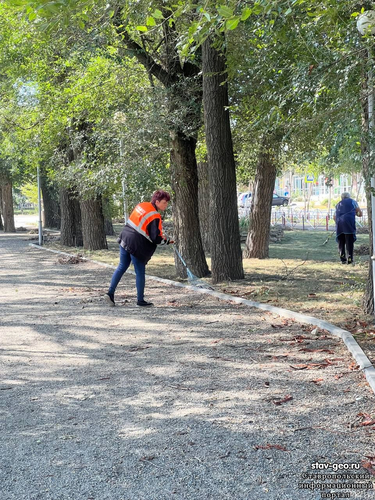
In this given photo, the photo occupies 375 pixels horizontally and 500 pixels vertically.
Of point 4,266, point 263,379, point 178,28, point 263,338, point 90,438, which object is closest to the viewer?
point 90,438

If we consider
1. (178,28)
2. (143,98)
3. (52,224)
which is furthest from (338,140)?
(52,224)

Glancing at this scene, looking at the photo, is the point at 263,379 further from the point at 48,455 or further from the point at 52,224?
the point at 52,224

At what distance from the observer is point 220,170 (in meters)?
11.5

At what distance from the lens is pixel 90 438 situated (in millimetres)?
4453

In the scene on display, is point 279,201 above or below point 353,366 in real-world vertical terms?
above

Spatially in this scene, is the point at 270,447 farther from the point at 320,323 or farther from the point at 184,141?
the point at 184,141

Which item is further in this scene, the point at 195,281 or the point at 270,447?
the point at 195,281

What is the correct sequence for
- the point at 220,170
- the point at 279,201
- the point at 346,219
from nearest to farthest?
the point at 220,170, the point at 346,219, the point at 279,201

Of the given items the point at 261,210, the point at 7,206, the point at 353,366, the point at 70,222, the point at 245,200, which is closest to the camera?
the point at 353,366

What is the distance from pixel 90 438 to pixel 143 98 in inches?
404

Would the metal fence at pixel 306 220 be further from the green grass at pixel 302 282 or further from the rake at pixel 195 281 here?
the rake at pixel 195 281

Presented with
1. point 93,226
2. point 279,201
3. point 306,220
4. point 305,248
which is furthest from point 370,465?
point 279,201

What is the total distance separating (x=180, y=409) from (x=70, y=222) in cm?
1979

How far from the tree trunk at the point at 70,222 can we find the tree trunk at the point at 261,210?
9.03 m
